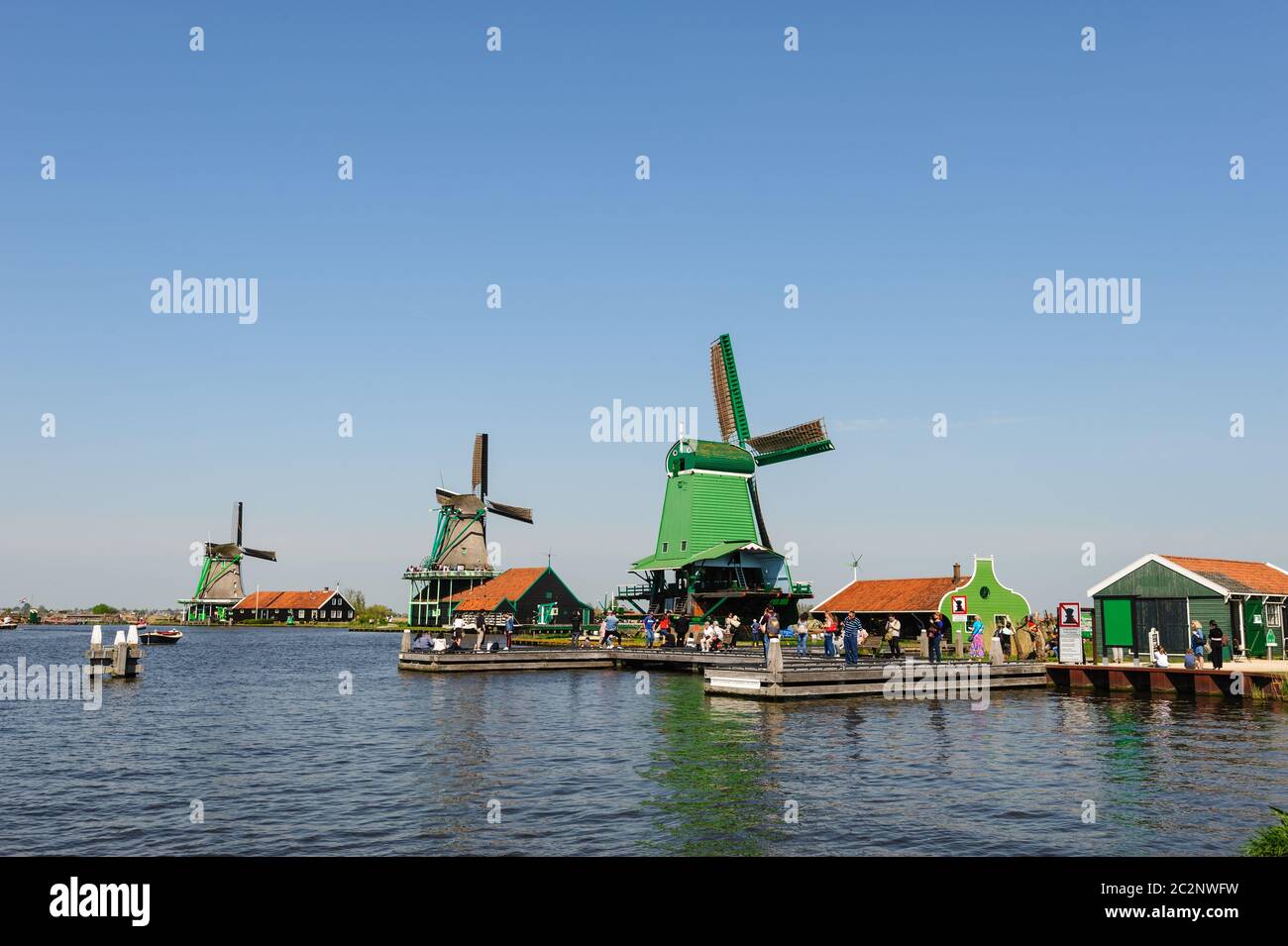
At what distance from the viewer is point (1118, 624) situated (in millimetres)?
42000

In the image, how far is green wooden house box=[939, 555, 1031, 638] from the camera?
2323 inches

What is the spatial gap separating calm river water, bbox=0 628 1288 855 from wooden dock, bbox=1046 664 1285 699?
1.49 meters

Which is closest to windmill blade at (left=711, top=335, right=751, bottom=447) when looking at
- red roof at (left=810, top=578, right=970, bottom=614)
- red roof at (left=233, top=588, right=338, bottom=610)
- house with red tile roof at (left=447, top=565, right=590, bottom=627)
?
red roof at (left=810, top=578, right=970, bottom=614)

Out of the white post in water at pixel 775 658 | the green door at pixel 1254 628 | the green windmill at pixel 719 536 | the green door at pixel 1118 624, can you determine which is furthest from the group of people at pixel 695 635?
the green door at pixel 1254 628

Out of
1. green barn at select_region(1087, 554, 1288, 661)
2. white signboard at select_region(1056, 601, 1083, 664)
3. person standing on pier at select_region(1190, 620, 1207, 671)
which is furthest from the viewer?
white signboard at select_region(1056, 601, 1083, 664)

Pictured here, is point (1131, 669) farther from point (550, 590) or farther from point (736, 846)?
point (550, 590)

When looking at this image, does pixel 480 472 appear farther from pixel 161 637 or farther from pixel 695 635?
pixel 695 635

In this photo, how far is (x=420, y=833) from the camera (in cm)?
1619

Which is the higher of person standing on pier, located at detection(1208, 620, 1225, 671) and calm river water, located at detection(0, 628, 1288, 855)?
person standing on pier, located at detection(1208, 620, 1225, 671)

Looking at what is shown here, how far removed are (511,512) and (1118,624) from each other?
7403 cm

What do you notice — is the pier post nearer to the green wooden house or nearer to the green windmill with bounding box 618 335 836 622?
the green windmill with bounding box 618 335 836 622

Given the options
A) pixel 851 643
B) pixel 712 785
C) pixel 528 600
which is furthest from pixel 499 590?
pixel 712 785

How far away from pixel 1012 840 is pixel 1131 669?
25.5 m
